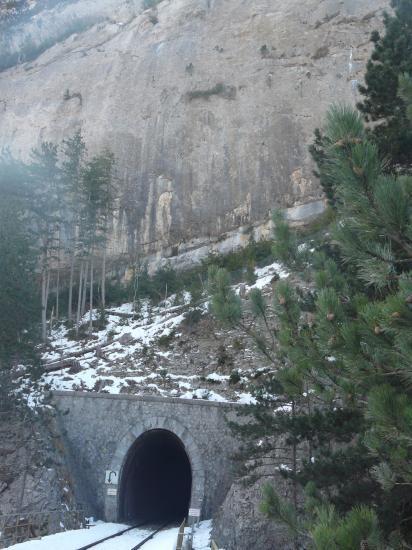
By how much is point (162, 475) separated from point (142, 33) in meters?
35.3

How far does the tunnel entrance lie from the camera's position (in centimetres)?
1664

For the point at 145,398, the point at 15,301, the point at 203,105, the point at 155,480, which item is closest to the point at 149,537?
the point at 145,398

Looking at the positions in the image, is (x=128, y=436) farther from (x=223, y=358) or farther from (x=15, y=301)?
(x=15, y=301)

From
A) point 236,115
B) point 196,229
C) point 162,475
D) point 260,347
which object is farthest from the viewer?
point 236,115

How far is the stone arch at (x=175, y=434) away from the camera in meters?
14.6

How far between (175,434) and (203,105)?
27.5 m

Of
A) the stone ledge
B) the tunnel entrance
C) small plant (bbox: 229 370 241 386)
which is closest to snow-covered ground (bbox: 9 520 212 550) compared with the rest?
the tunnel entrance

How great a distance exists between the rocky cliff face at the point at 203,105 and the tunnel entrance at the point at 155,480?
14173mm

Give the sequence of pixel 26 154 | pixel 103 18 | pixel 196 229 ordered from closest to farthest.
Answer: pixel 196 229
pixel 26 154
pixel 103 18

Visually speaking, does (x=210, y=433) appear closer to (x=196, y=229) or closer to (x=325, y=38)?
(x=196, y=229)

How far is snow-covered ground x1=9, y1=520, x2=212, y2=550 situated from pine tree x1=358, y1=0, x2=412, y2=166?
8.94 metres

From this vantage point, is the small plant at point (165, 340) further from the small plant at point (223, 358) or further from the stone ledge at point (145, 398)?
the stone ledge at point (145, 398)

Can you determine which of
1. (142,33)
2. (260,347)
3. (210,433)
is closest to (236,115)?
(142,33)

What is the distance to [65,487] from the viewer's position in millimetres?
14430
